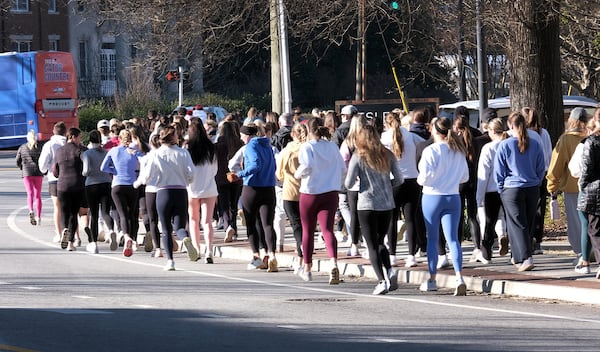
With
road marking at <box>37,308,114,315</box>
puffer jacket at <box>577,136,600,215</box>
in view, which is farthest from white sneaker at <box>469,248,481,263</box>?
road marking at <box>37,308,114,315</box>

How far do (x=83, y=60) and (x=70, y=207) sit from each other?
49469 mm

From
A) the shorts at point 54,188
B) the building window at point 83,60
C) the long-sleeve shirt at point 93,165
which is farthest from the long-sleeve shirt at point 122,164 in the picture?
the building window at point 83,60

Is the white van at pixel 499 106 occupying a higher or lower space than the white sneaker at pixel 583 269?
higher

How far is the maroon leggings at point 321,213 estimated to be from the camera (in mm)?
14844

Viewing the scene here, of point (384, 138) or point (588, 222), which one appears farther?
point (384, 138)

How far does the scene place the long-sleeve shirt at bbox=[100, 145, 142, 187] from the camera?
59.6ft

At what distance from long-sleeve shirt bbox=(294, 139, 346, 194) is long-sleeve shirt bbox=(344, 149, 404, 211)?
0.85 metres

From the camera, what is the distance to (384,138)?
15695mm

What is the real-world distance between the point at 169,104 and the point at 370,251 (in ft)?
156

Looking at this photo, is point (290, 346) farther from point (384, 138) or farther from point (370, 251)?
point (384, 138)

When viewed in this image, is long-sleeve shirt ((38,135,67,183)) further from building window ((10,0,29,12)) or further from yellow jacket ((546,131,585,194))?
building window ((10,0,29,12))

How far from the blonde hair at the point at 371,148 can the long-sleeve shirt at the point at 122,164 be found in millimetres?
5272

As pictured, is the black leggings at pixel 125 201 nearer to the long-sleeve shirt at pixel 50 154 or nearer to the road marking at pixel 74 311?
the long-sleeve shirt at pixel 50 154

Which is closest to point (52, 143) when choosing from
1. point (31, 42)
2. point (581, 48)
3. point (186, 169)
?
point (186, 169)
